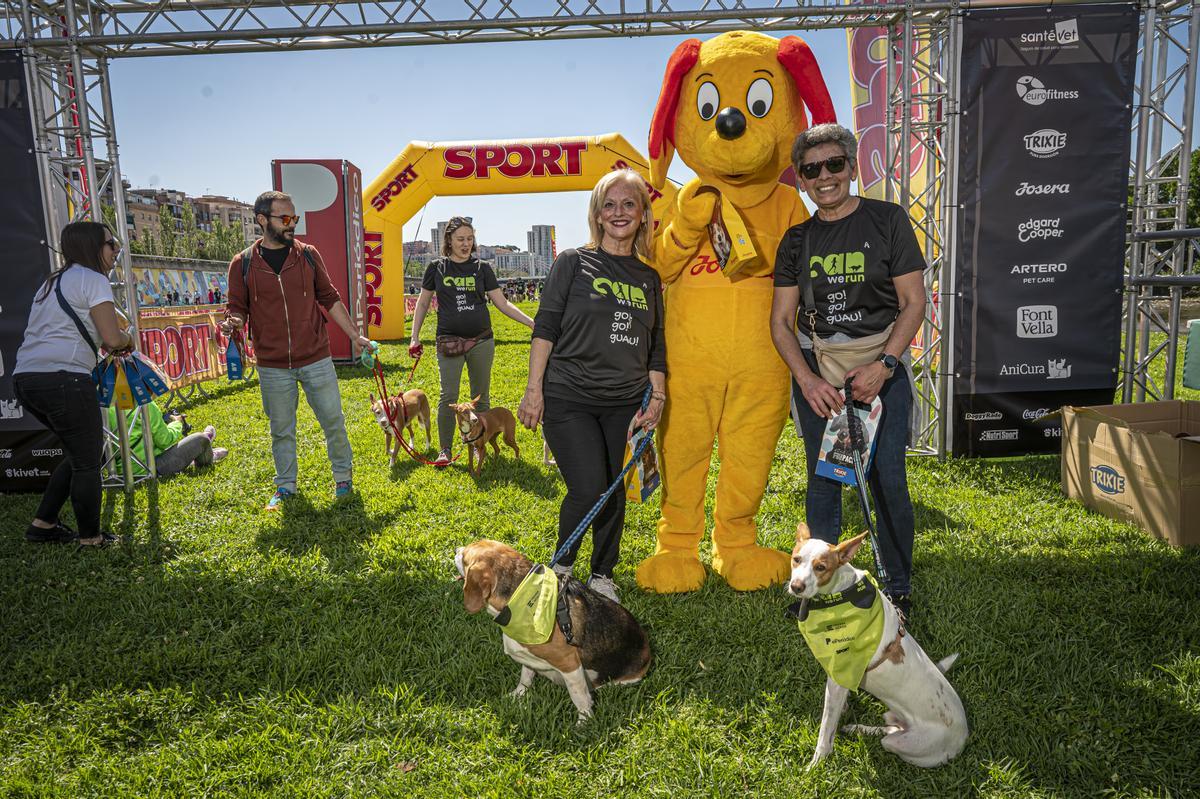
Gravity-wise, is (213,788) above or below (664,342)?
below

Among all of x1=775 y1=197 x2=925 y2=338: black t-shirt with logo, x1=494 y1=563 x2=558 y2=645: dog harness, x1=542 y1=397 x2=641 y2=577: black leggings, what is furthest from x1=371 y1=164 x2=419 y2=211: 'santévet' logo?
x1=494 y1=563 x2=558 y2=645: dog harness

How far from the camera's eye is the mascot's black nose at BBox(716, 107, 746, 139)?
354 cm

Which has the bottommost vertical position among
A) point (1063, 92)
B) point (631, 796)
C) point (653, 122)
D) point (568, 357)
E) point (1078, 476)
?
point (631, 796)

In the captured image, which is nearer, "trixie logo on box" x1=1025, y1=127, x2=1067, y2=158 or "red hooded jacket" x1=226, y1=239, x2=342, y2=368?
"red hooded jacket" x1=226, y1=239, x2=342, y2=368

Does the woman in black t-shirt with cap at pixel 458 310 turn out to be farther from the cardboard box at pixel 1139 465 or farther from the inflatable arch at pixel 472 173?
the inflatable arch at pixel 472 173

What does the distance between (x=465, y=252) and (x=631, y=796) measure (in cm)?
506

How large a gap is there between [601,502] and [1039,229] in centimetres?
543

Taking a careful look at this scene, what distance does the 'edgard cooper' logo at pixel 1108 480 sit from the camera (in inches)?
190

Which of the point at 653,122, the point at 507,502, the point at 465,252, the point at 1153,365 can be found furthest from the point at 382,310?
the point at 1153,365

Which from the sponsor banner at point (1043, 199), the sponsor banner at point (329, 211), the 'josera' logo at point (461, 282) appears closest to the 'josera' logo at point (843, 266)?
the sponsor banner at point (1043, 199)

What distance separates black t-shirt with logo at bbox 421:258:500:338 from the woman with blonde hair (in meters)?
3.12

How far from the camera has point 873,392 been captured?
325cm

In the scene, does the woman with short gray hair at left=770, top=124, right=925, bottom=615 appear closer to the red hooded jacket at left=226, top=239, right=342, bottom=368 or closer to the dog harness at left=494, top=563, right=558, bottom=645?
the dog harness at left=494, top=563, right=558, bottom=645

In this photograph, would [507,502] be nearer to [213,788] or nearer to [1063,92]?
[213,788]
